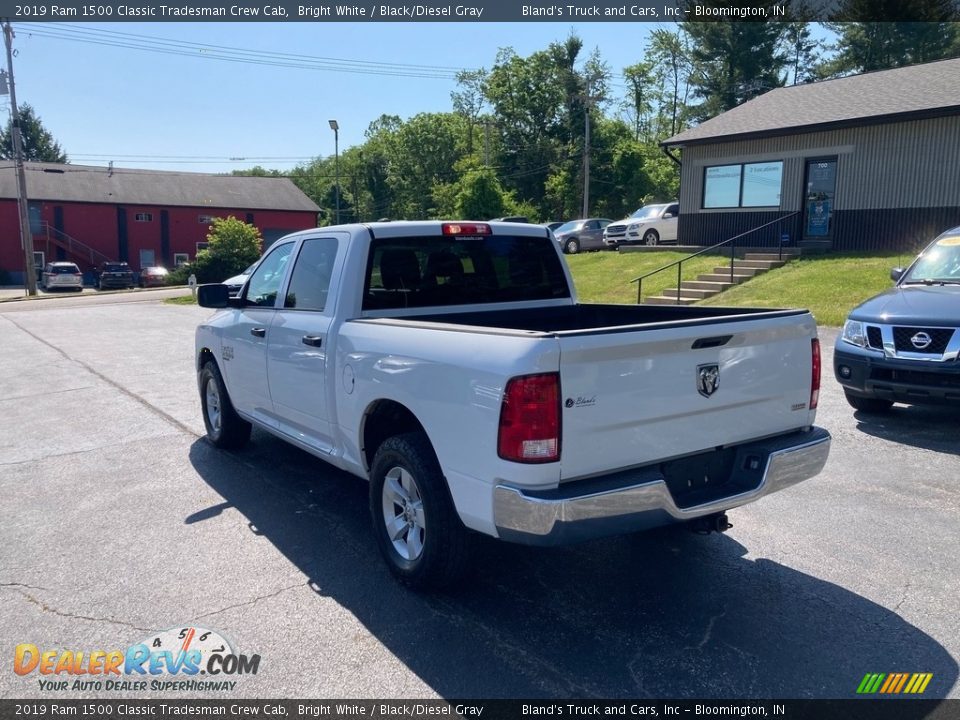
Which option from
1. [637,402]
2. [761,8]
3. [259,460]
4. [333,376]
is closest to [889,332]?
[637,402]

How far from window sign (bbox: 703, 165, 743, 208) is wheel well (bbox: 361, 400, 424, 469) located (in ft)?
66.7

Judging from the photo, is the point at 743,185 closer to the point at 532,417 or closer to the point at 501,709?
the point at 532,417

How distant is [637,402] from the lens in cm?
347

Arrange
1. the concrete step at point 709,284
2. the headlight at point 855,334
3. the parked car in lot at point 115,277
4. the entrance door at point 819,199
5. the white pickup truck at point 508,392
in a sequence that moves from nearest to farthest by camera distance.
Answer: the white pickup truck at point 508,392 → the headlight at point 855,334 → the concrete step at point 709,284 → the entrance door at point 819,199 → the parked car in lot at point 115,277

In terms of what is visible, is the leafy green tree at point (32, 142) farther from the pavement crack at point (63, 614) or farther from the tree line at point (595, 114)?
the pavement crack at point (63, 614)

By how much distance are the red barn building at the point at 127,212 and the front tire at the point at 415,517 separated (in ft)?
188

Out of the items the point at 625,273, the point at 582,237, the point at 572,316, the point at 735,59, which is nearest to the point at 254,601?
the point at 572,316

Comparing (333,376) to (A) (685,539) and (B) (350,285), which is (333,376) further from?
(A) (685,539)

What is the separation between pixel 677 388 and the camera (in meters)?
3.61

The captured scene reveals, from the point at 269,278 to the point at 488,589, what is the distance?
3.15 m

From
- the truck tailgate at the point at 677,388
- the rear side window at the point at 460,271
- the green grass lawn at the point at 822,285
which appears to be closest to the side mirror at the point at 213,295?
the rear side window at the point at 460,271

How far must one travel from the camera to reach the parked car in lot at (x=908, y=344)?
22.0 ft

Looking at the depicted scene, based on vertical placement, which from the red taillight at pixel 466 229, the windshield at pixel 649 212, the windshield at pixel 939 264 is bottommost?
the windshield at pixel 939 264

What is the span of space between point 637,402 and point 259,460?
4179mm
